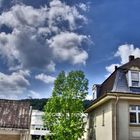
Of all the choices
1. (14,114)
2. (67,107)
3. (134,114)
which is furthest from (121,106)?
(14,114)

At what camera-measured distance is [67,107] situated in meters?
32.7

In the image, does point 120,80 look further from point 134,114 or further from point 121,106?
point 134,114

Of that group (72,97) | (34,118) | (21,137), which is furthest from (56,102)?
(34,118)

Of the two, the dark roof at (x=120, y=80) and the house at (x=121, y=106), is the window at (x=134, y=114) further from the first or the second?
the dark roof at (x=120, y=80)

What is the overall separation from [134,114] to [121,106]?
1.34 metres

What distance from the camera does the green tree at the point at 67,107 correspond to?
31.8 meters

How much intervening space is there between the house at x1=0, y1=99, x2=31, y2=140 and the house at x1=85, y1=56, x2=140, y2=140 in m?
6.84

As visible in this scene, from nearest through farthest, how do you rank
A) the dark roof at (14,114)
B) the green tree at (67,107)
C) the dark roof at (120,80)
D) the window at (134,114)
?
the dark roof at (14,114), the window at (134,114), the dark roof at (120,80), the green tree at (67,107)

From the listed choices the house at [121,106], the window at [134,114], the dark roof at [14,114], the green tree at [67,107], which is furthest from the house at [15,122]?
the window at [134,114]

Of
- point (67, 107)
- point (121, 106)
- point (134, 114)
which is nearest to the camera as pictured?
point (121, 106)

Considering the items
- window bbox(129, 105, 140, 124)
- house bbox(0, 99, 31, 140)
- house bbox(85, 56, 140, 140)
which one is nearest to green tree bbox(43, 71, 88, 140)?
house bbox(85, 56, 140, 140)

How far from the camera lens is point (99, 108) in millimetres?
32594

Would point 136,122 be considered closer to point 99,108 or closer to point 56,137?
point 99,108

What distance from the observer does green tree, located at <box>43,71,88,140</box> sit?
104 feet
